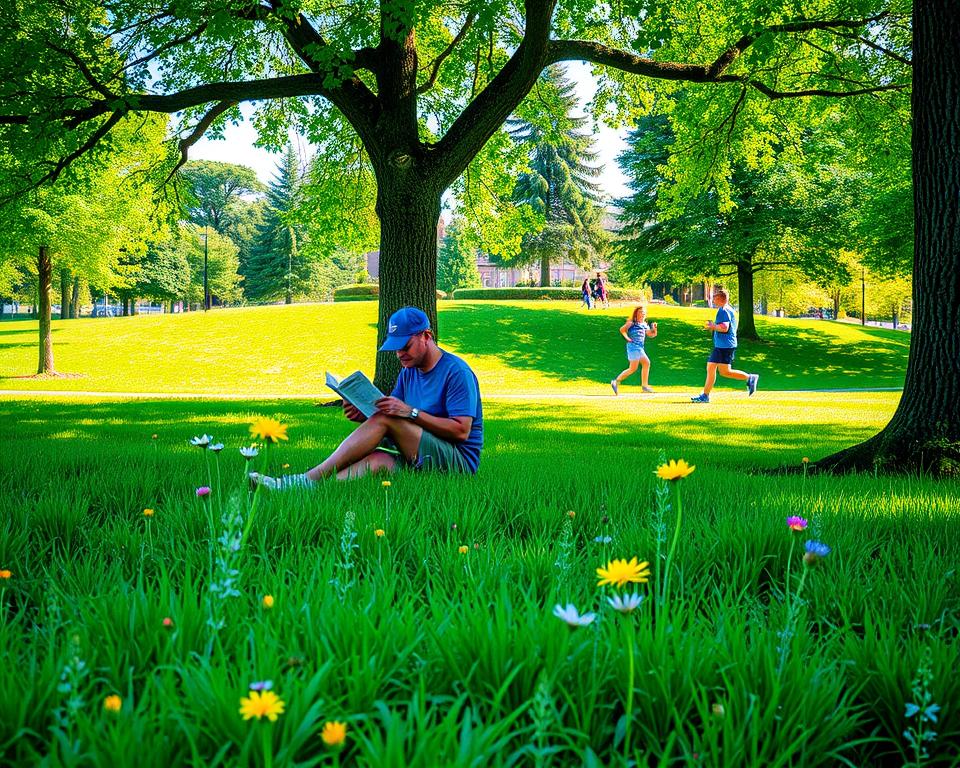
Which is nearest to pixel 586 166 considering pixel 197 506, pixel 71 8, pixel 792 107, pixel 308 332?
pixel 308 332

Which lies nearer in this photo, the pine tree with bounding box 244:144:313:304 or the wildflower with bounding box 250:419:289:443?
the wildflower with bounding box 250:419:289:443

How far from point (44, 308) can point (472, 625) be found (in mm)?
26657

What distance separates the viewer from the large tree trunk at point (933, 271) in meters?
5.62

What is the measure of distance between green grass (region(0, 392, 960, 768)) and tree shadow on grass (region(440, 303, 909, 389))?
20.3 metres

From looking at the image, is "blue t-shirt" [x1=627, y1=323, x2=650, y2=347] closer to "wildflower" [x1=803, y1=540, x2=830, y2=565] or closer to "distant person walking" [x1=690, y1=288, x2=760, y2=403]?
"distant person walking" [x1=690, y1=288, x2=760, y2=403]

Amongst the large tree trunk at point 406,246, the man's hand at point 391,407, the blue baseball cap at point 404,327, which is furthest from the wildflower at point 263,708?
the large tree trunk at point 406,246

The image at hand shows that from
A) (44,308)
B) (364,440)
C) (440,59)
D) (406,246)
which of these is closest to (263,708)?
(364,440)

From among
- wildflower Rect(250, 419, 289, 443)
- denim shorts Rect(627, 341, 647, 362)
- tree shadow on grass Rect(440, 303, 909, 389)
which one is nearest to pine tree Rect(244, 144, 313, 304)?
tree shadow on grass Rect(440, 303, 909, 389)

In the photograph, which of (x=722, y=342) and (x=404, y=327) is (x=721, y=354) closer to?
(x=722, y=342)

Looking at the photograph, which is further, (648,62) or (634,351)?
(634,351)

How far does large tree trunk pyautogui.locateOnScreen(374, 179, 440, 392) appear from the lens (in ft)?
34.3

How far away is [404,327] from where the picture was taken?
498 centimetres

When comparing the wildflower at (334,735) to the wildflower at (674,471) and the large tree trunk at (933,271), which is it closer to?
the wildflower at (674,471)

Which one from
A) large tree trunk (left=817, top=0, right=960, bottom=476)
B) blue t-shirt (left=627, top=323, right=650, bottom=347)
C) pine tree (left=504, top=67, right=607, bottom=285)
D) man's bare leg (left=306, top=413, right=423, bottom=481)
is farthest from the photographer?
pine tree (left=504, top=67, right=607, bottom=285)
